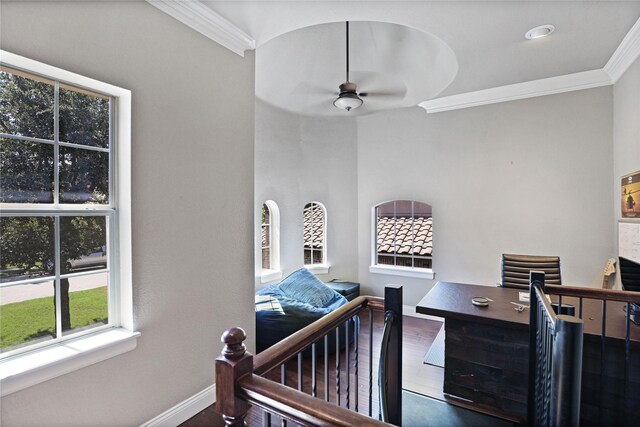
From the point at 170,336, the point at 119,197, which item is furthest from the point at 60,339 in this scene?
the point at 119,197

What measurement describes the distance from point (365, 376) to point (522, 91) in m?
3.75

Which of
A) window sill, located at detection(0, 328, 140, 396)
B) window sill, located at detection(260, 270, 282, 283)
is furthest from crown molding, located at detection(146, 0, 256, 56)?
window sill, located at detection(260, 270, 282, 283)

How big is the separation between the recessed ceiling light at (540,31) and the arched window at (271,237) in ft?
11.3

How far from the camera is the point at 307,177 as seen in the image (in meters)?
5.00

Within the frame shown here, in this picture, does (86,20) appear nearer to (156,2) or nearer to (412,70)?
(156,2)

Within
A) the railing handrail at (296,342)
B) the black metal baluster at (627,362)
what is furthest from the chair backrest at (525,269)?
the railing handrail at (296,342)

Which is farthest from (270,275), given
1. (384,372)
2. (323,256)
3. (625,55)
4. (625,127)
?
(625,55)

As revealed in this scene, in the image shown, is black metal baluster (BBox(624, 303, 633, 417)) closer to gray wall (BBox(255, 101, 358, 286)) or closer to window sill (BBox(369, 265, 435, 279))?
window sill (BBox(369, 265, 435, 279))

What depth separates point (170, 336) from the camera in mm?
2133

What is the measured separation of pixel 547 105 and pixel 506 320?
119 inches

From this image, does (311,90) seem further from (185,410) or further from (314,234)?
(185,410)

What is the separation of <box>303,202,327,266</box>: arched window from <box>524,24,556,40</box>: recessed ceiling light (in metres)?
3.42

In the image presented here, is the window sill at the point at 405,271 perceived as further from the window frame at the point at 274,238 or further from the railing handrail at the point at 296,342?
the railing handrail at the point at 296,342

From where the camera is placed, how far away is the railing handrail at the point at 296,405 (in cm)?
73
